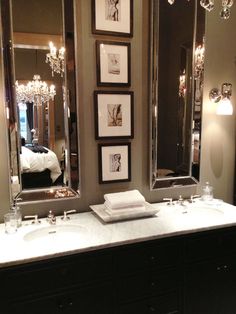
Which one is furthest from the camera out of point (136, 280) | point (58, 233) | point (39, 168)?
point (39, 168)

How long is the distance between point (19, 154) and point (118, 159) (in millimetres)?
688

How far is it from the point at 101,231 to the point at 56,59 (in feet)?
3.75

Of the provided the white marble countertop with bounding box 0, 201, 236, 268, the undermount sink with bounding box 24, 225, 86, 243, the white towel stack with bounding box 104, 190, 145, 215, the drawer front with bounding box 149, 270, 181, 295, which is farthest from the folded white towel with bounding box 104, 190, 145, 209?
the drawer front with bounding box 149, 270, 181, 295

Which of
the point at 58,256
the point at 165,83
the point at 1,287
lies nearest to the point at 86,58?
the point at 165,83

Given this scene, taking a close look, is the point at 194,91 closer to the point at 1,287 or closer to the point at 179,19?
the point at 179,19

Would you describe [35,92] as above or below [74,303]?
above

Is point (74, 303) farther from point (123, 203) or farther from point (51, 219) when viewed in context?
point (123, 203)

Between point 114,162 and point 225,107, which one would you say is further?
point 225,107

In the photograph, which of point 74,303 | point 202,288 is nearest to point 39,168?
point 74,303

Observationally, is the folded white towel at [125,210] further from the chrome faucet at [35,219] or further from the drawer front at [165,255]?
the chrome faucet at [35,219]

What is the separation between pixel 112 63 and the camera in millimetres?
2016

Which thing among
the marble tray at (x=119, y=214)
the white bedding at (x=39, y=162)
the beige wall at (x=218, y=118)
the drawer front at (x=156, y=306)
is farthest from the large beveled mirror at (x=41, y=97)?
the beige wall at (x=218, y=118)

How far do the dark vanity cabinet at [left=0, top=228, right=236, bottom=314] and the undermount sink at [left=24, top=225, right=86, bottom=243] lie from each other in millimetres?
246

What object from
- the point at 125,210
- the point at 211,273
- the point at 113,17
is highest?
the point at 113,17
